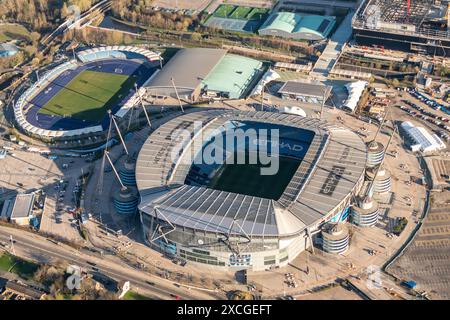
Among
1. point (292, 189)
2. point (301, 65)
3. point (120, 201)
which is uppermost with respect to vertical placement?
point (301, 65)

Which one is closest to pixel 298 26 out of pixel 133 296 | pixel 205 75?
pixel 205 75

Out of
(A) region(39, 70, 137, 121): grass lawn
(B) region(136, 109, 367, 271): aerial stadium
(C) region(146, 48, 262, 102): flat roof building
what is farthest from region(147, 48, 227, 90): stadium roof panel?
(B) region(136, 109, 367, 271): aerial stadium

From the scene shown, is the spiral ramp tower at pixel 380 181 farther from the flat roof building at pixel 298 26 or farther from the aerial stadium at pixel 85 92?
the flat roof building at pixel 298 26

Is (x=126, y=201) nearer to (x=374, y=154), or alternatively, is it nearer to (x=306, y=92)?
(x=374, y=154)

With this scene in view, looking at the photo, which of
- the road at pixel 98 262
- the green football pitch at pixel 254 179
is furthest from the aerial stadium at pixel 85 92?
the green football pitch at pixel 254 179

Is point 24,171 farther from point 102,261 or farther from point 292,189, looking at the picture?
point 292,189

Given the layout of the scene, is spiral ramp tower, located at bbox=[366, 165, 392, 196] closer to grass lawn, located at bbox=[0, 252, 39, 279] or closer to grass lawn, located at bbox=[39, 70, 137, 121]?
grass lawn, located at bbox=[0, 252, 39, 279]
